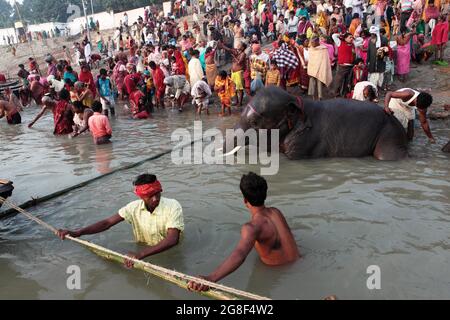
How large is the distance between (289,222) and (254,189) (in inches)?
55.4

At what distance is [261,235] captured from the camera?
10.7ft

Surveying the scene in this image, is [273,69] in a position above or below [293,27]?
below

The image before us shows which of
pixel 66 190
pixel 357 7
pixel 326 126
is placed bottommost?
pixel 66 190

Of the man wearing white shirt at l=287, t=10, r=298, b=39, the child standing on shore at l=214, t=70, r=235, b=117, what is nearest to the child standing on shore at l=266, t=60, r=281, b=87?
the child standing on shore at l=214, t=70, r=235, b=117

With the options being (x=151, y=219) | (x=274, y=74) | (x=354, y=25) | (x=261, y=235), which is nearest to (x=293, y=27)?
(x=354, y=25)

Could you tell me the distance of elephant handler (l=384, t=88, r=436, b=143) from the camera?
6.30 m

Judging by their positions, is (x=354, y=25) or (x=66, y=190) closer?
(x=66, y=190)

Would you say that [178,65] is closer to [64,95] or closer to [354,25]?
[64,95]

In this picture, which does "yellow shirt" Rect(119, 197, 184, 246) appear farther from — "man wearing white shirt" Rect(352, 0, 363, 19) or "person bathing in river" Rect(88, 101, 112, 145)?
"man wearing white shirt" Rect(352, 0, 363, 19)

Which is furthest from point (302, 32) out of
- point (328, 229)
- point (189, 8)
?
point (189, 8)

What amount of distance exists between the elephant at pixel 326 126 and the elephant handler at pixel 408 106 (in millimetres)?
319

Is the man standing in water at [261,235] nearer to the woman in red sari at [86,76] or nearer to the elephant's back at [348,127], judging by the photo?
the elephant's back at [348,127]

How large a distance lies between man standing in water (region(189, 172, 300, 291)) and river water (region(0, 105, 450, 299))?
17cm
